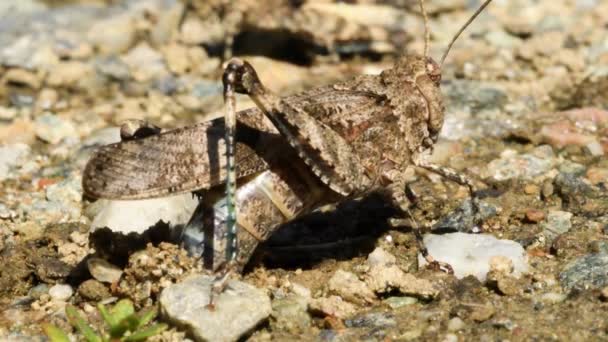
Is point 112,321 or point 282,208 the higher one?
point 282,208

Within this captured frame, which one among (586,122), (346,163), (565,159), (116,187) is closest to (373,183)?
(346,163)

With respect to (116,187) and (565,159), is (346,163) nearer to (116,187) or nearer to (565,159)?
(116,187)

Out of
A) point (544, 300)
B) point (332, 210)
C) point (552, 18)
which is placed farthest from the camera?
point (552, 18)

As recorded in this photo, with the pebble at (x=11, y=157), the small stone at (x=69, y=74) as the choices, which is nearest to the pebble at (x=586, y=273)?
the pebble at (x=11, y=157)

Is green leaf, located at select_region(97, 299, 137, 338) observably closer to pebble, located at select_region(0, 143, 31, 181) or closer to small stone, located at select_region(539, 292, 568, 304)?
small stone, located at select_region(539, 292, 568, 304)

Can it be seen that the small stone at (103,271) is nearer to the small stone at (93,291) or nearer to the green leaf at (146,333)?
the small stone at (93,291)

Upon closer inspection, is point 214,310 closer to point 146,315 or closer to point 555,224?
point 146,315

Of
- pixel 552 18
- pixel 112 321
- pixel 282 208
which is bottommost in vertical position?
pixel 112 321
